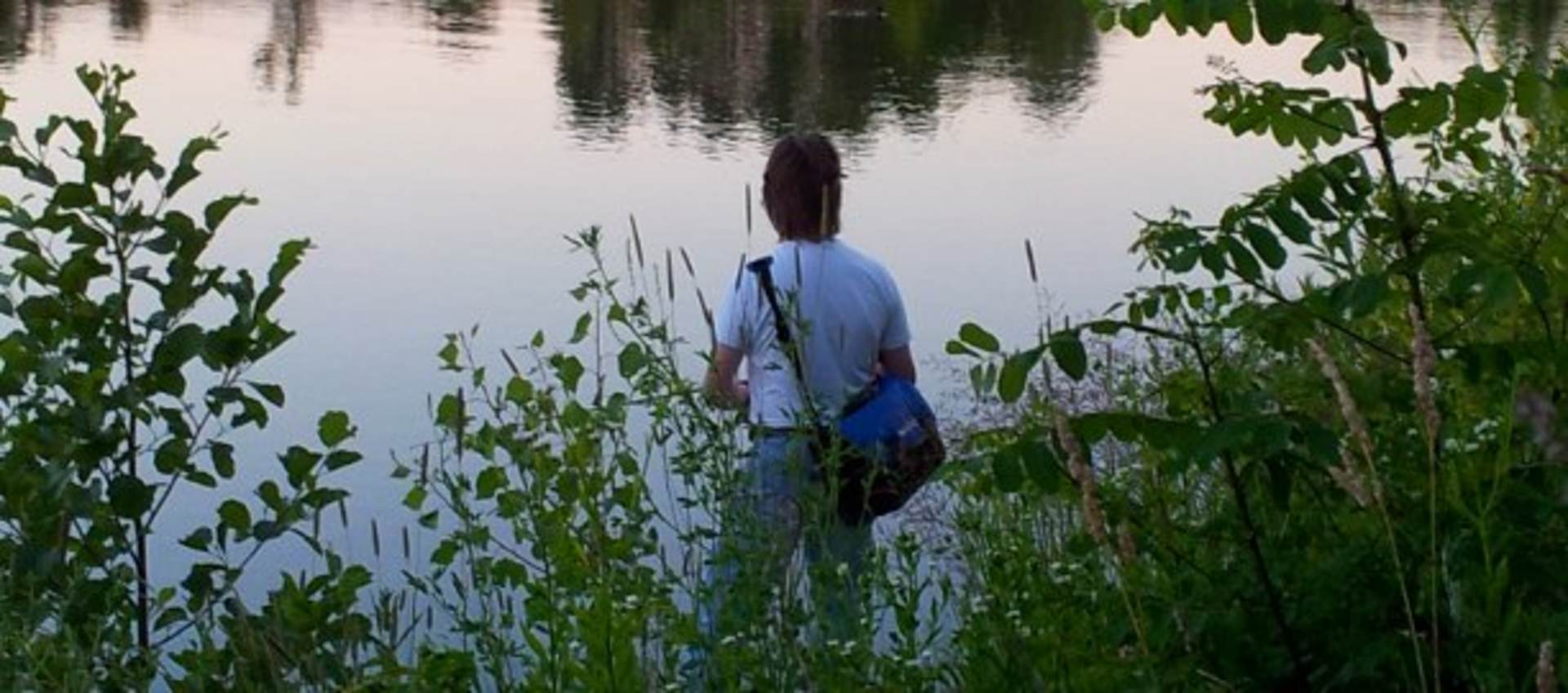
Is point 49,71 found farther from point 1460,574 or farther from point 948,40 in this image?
point 1460,574

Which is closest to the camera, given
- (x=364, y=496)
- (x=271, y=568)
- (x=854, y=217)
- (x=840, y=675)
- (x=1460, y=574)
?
(x=1460, y=574)

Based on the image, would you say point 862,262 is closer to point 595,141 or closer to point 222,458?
point 222,458

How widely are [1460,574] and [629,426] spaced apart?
6.79m

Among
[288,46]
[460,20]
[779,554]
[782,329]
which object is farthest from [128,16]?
[779,554]

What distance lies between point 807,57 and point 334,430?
913 inches

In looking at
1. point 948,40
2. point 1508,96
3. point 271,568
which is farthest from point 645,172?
point 1508,96

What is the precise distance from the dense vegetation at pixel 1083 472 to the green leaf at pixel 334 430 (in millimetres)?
12

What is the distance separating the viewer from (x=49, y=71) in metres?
21.3

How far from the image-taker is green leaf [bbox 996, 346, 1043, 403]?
2852 mm

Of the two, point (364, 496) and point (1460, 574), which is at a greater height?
point (1460, 574)

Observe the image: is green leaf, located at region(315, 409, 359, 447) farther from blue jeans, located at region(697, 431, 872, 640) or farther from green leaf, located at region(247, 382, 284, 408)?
blue jeans, located at region(697, 431, 872, 640)

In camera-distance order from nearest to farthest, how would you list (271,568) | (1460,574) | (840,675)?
(1460,574) < (840,675) < (271,568)

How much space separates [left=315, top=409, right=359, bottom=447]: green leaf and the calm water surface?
2.56 m

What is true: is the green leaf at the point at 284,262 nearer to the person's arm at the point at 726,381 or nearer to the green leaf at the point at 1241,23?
the person's arm at the point at 726,381
